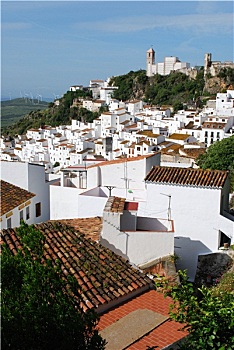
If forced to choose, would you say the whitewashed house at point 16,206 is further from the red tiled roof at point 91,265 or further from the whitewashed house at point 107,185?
the red tiled roof at point 91,265

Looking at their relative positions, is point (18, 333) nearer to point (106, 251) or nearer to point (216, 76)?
point (106, 251)

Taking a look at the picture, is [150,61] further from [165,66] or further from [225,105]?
[225,105]

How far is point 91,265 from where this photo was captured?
749 cm

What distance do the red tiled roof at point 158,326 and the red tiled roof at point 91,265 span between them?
176mm

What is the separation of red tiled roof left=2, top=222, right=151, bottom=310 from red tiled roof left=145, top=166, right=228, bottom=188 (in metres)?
4.18

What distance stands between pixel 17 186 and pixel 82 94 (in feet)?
319

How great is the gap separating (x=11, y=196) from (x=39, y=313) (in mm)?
10023

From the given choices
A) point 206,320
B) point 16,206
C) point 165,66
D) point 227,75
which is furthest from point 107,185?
point 165,66

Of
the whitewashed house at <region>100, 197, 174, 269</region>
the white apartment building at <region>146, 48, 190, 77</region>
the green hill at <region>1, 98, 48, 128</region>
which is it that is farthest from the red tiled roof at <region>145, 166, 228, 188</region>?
the white apartment building at <region>146, 48, 190, 77</region>

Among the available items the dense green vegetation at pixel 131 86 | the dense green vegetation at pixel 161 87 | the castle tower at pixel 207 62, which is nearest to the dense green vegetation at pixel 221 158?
the dense green vegetation at pixel 161 87

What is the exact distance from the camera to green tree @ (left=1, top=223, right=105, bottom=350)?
3666 mm

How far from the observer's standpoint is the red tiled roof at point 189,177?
457 inches

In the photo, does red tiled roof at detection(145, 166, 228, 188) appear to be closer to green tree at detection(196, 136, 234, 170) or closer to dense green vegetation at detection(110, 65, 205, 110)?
green tree at detection(196, 136, 234, 170)

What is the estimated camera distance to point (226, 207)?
1313 cm
